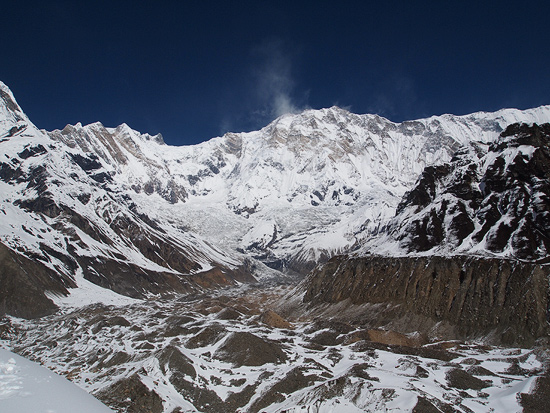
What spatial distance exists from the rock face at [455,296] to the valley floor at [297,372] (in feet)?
30.5

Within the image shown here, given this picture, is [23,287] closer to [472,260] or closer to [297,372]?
[297,372]

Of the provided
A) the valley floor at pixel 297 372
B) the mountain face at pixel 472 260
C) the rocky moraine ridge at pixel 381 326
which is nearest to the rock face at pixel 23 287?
the rocky moraine ridge at pixel 381 326

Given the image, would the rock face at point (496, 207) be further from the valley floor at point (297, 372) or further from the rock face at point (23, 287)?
the rock face at point (23, 287)

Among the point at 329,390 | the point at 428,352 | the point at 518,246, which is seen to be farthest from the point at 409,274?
the point at 329,390

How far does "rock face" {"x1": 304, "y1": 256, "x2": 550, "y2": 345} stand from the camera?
256 feet

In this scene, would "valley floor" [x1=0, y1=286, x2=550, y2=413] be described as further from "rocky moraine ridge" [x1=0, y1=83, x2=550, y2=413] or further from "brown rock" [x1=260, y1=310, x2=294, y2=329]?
"brown rock" [x1=260, y1=310, x2=294, y2=329]

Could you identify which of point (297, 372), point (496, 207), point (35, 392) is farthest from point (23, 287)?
point (35, 392)

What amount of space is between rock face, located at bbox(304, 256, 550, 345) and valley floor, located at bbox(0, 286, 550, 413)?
9.31 m

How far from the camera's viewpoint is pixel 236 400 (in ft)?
168

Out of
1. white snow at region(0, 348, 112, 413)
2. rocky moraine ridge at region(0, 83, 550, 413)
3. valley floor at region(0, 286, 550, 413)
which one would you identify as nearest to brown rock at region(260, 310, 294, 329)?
rocky moraine ridge at region(0, 83, 550, 413)

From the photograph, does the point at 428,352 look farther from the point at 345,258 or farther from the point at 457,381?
the point at 345,258

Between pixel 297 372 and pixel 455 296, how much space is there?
2178 inches

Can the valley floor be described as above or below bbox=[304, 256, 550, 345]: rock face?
below

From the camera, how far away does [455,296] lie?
94.0m
